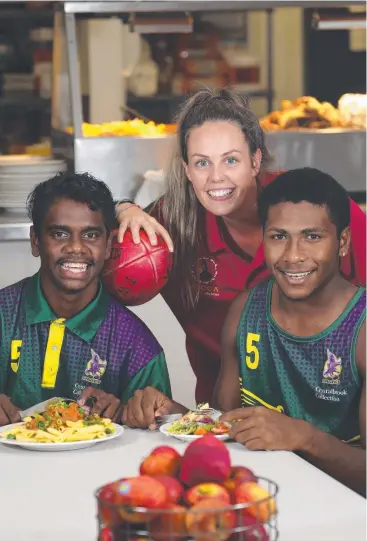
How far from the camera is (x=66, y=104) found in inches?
166

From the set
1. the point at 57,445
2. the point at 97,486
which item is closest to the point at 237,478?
the point at 97,486

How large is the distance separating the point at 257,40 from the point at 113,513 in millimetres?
6536

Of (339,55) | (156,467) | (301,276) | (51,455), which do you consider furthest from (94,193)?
(339,55)

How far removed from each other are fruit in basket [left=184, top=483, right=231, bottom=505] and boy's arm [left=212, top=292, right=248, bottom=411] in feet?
4.16

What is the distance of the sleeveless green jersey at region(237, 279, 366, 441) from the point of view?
2400 mm

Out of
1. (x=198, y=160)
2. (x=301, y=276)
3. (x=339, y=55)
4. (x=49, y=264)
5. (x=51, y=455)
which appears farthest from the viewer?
(x=339, y=55)

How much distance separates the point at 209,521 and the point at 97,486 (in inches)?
26.9

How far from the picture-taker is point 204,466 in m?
1.31

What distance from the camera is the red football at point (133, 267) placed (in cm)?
275

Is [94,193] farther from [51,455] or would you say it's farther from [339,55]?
[339,55]

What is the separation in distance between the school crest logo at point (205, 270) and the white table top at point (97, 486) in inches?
28.5

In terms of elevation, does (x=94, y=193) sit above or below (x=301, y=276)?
above

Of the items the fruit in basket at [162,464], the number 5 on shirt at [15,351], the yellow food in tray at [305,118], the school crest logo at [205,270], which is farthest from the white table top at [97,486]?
the yellow food in tray at [305,118]

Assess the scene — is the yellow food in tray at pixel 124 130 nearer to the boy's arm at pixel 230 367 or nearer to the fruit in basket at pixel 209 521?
the boy's arm at pixel 230 367
